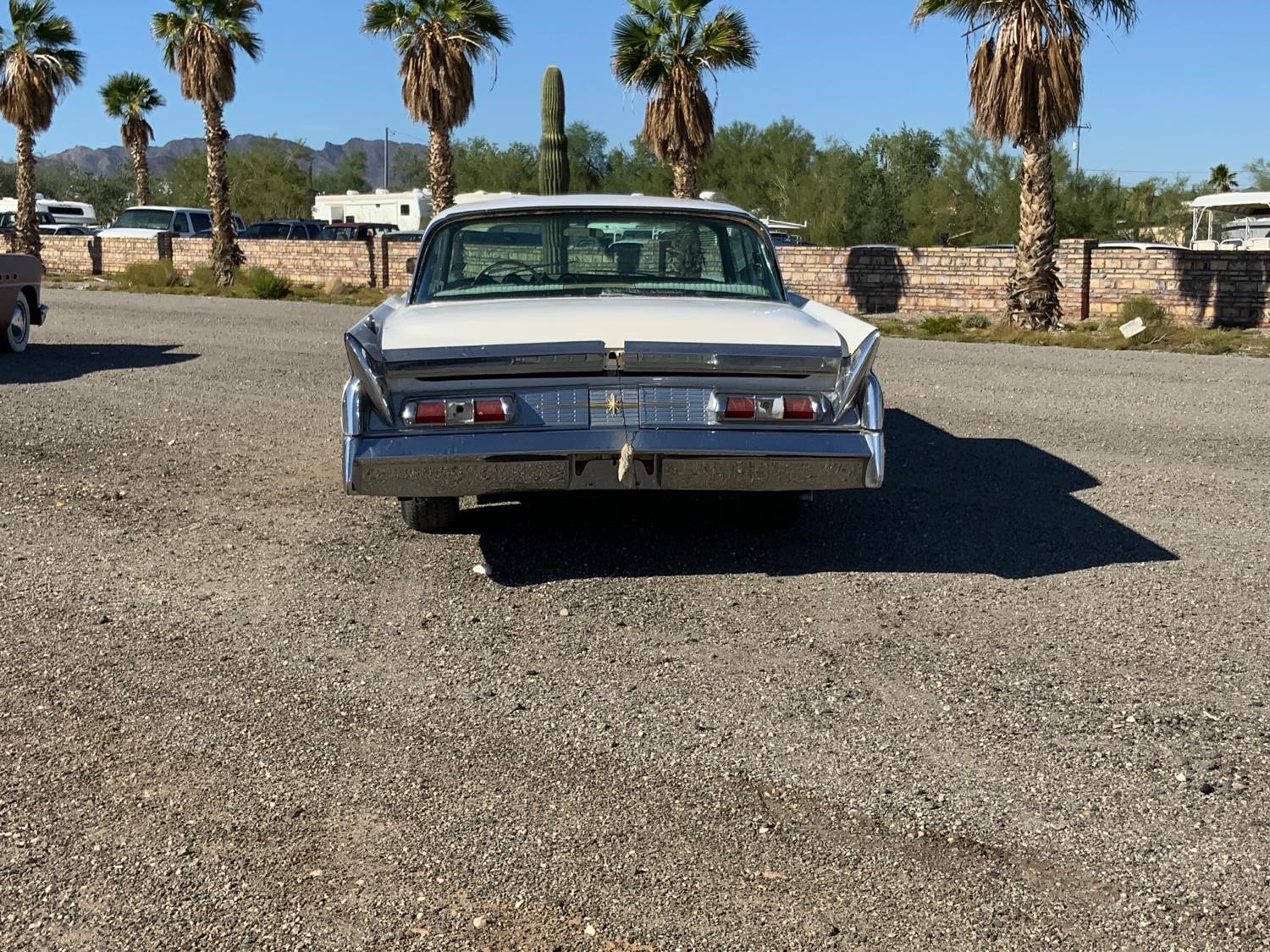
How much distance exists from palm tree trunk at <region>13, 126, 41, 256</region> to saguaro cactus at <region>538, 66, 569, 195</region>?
13549mm

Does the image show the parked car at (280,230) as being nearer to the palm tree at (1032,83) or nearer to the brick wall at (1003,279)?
the brick wall at (1003,279)

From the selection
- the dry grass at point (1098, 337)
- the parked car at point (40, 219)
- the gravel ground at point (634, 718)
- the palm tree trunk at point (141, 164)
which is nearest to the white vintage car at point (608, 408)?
the gravel ground at point (634, 718)

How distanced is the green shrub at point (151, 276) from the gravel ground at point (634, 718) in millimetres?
23001

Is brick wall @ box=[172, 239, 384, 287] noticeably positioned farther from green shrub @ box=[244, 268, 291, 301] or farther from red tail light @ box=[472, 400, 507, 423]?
red tail light @ box=[472, 400, 507, 423]

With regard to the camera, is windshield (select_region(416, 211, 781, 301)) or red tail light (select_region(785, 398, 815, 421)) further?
windshield (select_region(416, 211, 781, 301))

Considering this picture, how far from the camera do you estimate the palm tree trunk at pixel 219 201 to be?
2997 cm

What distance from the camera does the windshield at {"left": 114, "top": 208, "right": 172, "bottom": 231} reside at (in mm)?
35562

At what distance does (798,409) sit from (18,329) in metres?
11.4

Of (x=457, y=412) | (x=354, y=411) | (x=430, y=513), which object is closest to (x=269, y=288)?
(x=430, y=513)

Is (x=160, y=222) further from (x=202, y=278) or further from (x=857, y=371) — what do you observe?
(x=857, y=371)

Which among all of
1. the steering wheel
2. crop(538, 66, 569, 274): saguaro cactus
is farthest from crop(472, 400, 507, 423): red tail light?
crop(538, 66, 569, 274): saguaro cactus

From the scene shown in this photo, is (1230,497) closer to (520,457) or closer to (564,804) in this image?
(520,457)

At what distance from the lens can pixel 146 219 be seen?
35.9 meters

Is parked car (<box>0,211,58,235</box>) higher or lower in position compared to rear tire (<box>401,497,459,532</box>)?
higher
